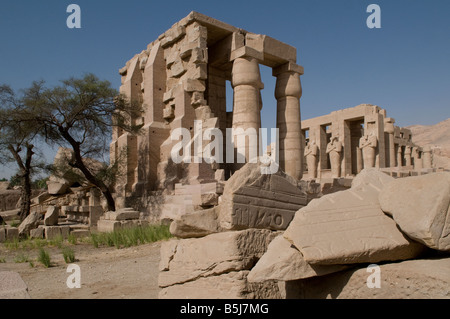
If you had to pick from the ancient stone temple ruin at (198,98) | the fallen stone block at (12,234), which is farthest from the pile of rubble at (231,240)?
the fallen stone block at (12,234)

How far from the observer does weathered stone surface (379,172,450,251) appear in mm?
2576

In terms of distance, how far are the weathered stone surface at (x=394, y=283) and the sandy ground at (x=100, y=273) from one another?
6.42 feet

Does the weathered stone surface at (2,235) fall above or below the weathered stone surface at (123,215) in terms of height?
below

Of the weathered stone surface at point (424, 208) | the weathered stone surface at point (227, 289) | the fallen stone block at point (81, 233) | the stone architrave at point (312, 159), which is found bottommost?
the fallen stone block at point (81, 233)

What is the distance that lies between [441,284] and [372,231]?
629 millimetres

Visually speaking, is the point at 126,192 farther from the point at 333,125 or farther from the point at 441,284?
the point at 333,125

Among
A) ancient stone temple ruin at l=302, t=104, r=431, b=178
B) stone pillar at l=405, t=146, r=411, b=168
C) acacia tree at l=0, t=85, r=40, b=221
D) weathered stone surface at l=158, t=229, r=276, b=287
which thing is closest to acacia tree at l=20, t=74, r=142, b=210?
acacia tree at l=0, t=85, r=40, b=221

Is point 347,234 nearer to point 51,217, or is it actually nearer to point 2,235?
point 2,235

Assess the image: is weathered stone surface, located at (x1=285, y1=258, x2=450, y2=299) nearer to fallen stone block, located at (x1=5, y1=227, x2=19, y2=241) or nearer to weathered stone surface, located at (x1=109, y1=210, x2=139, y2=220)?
weathered stone surface, located at (x1=109, y1=210, x2=139, y2=220)

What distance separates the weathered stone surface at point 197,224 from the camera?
388 cm

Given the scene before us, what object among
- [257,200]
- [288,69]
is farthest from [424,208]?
[288,69]

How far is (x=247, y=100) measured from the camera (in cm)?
1171

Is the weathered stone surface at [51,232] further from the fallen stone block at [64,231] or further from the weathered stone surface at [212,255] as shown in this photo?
the weathered stone surface at [212,255]
